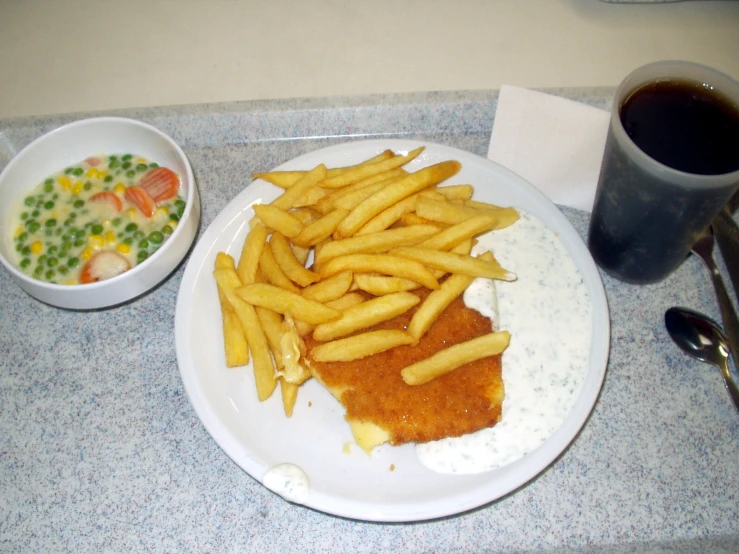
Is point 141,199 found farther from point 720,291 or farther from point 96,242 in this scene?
point 720,291

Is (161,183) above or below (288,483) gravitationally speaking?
above

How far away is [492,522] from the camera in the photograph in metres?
1.78

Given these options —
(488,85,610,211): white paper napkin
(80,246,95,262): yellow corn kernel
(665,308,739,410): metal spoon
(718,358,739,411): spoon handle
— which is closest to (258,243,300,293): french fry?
(80,246,95,262): yellow corn kernel

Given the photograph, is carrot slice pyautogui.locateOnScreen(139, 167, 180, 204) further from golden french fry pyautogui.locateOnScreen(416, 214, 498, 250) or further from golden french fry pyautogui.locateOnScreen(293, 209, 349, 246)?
golden french fry pyautogui.locateOnScreen(416, 214, 498, 250)

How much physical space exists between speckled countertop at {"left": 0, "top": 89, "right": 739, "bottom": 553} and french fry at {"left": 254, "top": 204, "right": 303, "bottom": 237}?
1.79ft

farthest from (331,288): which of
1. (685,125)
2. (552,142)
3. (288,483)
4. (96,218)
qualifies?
(685,125)

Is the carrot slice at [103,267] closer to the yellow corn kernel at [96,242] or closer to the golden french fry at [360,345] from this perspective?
the yellow corn kernel at [96,242]

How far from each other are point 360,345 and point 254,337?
340mm

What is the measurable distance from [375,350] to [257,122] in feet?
4.27

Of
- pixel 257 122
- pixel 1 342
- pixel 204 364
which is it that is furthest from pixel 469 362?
pixel 1 342

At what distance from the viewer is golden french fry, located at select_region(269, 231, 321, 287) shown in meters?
1.86

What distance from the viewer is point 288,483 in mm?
1675

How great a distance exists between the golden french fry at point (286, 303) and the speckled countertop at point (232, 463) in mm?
487

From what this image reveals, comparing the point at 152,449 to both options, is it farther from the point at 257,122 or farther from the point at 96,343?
the point at 257,122
